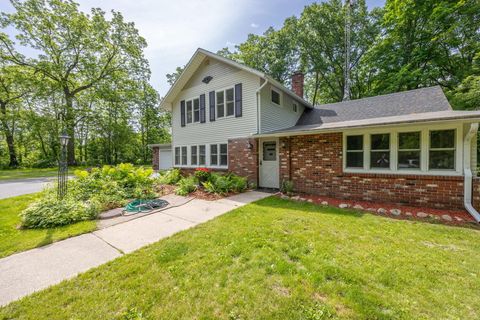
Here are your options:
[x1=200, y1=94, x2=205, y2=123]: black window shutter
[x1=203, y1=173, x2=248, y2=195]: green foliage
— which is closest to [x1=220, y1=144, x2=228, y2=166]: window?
[x1=203, y1=173, x2=248, y2=195]: green foliage

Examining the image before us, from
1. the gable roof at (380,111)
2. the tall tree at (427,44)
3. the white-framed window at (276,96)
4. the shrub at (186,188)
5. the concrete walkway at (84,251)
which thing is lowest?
the concrete walkway at (84,251)

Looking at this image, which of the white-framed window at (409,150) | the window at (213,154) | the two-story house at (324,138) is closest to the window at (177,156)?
the two-story house at (324,138)

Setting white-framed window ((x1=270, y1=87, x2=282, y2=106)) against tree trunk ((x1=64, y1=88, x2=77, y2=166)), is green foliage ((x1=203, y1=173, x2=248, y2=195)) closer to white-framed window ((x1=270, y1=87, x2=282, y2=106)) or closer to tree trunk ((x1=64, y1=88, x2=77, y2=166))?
white-framed window ((x1=270, y1=87, x2=282, y2=106))

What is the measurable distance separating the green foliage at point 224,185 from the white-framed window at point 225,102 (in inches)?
133

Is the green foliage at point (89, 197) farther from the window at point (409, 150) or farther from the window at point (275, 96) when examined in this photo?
the window at point (409, 150)

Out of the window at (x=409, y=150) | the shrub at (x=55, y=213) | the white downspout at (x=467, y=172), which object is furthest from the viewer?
the window at (x=409, y=150)

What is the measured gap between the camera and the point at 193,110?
11.5 meters

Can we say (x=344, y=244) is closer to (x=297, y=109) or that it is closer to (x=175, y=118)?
(x=297, y=109)

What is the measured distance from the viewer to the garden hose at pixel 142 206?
596cm

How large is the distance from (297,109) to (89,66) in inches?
877

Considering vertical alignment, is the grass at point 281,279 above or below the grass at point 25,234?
above

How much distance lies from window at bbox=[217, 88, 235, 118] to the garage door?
34.5 ft

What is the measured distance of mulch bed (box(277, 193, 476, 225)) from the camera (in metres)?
4.86

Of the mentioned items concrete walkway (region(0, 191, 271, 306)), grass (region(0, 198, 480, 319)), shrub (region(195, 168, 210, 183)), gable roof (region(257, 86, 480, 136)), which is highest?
gable roof (region(257, 86, 480, 136))
